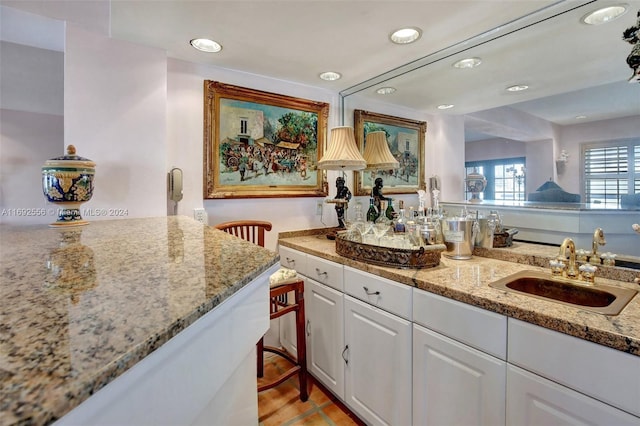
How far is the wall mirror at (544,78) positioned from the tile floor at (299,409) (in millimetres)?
1580

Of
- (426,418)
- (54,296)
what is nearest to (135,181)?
(54,296)

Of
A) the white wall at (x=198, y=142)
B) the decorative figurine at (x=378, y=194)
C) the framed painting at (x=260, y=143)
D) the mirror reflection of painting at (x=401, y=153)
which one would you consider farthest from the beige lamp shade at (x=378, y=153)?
the white wall at (x=198, y=142)

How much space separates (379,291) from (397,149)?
148cm

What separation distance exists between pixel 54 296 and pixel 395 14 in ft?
5.49

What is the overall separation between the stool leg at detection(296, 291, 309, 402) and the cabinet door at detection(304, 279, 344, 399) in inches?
3.9

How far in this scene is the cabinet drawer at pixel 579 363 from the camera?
0.78m

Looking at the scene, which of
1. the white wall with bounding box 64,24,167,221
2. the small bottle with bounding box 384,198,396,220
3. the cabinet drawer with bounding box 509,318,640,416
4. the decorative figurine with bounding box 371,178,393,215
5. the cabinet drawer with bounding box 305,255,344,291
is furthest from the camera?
the decorative figurine with bounding box 371,178,393,215

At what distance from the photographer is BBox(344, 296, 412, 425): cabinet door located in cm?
134

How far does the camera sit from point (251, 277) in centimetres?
70

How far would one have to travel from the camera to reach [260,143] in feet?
7.24

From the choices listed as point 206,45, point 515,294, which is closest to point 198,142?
point 206,45

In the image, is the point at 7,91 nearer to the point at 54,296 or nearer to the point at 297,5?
the point at 297,5

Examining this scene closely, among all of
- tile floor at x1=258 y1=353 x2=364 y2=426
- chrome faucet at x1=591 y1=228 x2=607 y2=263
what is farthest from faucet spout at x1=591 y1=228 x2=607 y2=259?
tile floor at x1=258 y1=353 x2=364 y2=426
